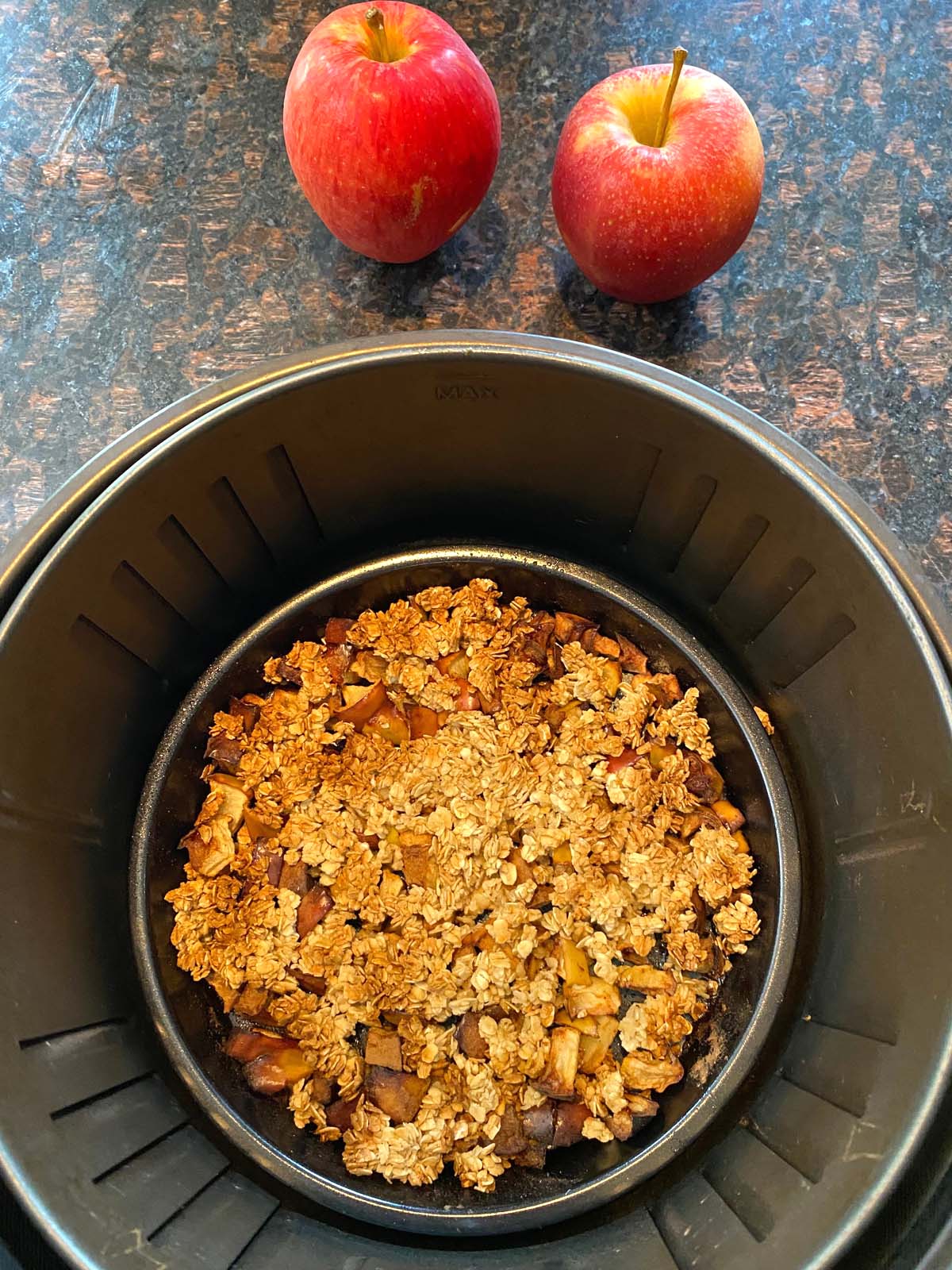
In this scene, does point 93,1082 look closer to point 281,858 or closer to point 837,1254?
point 281,858

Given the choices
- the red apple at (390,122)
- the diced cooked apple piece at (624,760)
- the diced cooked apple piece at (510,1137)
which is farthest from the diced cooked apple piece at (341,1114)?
the red apple at (390,122)

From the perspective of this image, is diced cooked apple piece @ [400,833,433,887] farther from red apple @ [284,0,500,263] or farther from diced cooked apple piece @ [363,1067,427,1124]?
red apple @ [284,0,500,263]

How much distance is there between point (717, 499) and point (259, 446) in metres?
0.34

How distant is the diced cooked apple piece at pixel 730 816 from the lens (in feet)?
2.37

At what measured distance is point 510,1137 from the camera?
2.13ft

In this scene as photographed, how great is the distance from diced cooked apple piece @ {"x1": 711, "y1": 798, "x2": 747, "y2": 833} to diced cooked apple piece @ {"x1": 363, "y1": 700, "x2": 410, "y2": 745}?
0.89 ft

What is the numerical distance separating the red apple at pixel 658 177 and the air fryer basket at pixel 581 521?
0.49 feet

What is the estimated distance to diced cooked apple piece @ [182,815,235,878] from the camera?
71cm

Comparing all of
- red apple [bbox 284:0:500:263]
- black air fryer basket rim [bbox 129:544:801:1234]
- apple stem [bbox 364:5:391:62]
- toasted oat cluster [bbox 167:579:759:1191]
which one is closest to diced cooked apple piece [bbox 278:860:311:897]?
toasted oat cluster [bbox 167:579:759:1191]

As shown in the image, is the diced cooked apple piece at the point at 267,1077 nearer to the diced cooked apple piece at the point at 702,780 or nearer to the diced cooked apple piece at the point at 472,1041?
the diced cooked apple piece at the point at 472,1041

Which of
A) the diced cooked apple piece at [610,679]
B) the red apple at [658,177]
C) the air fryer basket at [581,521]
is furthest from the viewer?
the diced cooked apple piece at [610,679]

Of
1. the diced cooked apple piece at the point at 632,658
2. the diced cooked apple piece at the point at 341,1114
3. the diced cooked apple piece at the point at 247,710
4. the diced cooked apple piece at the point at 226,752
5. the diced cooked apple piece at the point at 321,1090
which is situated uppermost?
the diced cooked apple piece at the point at 632,658

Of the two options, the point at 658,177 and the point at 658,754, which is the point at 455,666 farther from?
the point at 658,177

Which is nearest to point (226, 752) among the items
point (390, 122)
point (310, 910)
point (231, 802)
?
point (231, 802)
